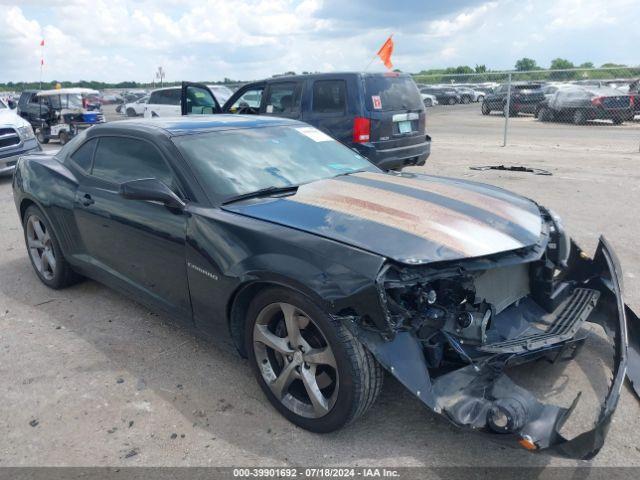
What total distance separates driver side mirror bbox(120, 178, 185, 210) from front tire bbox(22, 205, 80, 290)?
1.74 metres

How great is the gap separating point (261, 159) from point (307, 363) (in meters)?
1.55

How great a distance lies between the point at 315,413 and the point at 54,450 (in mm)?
1334

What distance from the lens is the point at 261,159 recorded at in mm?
3668

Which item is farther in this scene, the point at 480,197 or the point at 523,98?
the point at 523,98

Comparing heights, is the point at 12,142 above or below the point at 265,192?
above

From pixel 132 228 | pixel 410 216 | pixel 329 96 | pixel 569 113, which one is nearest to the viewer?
pixel 410 216

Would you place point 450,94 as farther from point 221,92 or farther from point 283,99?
point 283,99

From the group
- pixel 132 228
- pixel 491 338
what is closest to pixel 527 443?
pixel 491 338

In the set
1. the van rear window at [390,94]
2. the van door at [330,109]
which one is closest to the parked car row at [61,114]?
the van door at [330,109]

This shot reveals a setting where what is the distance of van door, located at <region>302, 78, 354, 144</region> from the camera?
26.3ft

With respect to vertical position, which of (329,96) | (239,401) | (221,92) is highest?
(221,92)

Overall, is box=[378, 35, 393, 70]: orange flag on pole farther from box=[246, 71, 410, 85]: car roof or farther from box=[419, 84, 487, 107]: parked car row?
box=[419, 84, 487, 107]: parked car row

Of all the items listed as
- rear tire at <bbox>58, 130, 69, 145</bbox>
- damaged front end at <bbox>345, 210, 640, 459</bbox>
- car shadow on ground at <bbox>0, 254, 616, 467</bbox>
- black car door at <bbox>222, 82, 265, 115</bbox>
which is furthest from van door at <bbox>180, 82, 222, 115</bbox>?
damaged front end at <bbox>345, 210, 640, 459</bbox>

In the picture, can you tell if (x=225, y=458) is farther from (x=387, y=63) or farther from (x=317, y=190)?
(x=387, y=63)
